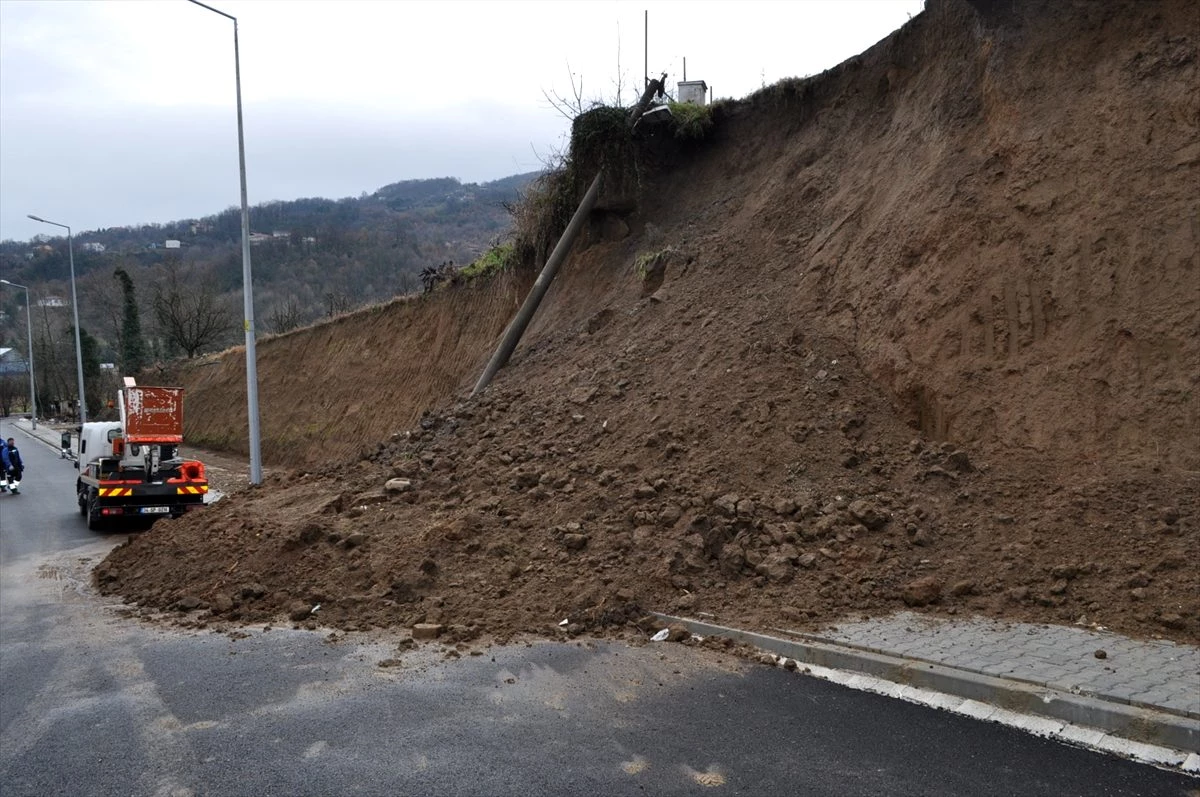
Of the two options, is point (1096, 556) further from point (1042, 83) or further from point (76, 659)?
point (76, 659)

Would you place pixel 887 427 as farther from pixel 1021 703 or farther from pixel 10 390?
pixel 10 390

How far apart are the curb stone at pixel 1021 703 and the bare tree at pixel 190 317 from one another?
47.3 metres

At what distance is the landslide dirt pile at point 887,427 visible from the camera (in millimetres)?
7445

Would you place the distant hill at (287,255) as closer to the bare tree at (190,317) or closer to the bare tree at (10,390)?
the bare tree at (190,317)

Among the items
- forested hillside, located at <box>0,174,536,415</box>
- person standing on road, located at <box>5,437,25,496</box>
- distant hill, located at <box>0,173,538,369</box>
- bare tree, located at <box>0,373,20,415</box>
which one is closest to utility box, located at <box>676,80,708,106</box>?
forested hillside, located at <box>0,174,536,415</box>

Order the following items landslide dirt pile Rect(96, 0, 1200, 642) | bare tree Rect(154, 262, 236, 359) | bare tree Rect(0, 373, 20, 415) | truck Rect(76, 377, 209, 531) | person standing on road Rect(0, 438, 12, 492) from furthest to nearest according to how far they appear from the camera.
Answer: bare tree Rect(0, 373, 20, 415) < bare tree Rect(154, 262, 236, 359) < person standing on road Rect(0, 438, 12, 492) < truck Rect(76, 377, 209, 531) < landslide dirt pile Rect(96, 0, 1200, 642)

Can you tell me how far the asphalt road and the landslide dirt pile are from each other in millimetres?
882

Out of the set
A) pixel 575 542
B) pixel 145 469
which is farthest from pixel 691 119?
pixel 145 469

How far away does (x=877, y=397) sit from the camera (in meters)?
9.77

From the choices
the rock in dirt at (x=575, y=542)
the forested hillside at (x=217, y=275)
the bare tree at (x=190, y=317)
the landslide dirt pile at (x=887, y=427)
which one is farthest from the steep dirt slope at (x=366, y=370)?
the bare tree at (x=190, y=317)

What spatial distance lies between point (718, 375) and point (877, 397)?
192 centimetres

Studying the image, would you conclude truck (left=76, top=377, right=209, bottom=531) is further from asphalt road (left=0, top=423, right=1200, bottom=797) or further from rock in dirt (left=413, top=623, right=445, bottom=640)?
rock in dirt (left=413, top=623, right=445, bottom=640)

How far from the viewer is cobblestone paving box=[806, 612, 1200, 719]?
5.12 m

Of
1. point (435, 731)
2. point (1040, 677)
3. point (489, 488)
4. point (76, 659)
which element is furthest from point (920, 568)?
point (76, 659)
